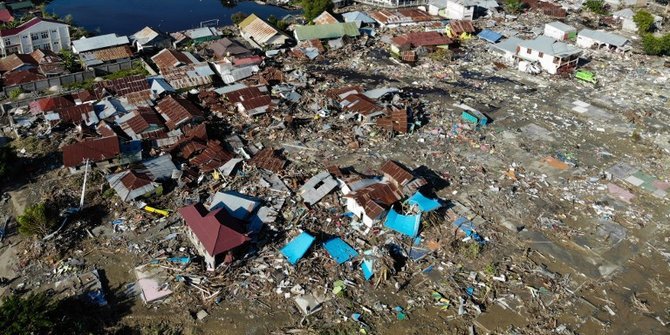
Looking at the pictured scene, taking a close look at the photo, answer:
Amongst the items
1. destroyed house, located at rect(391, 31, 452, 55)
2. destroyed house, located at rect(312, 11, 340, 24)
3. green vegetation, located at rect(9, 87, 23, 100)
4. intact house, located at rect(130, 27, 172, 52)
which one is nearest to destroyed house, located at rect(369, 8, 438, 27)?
destroyed house, located at rect(312, 11, 340, 24)

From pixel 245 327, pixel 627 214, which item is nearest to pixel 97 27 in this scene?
pixel 245 327

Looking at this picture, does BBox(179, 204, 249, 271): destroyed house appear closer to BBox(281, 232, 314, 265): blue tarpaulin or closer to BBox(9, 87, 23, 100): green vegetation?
BBox(281, 232, 314, 265): blue tarpaulin

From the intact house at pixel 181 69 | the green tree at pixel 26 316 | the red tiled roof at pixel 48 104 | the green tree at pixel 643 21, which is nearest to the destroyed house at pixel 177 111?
the intact house at pixel 181 69

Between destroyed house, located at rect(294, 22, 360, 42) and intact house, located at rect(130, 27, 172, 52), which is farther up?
destroyed house, located at rect(294, 22, 360, 42)

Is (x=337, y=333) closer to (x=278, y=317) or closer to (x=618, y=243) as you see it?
(x=278, y=317)

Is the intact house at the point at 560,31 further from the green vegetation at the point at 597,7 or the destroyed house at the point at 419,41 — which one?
the destroyed house at the point at 419,41

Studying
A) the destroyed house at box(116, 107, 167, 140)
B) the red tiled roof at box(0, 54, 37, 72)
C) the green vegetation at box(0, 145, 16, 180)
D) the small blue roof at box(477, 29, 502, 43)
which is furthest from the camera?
the small blue roof at box(477, 29, 502, 43)

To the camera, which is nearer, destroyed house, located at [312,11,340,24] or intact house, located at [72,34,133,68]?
intact house, located at [72,34,133,68]
